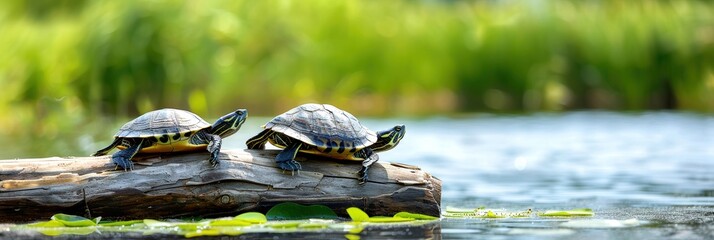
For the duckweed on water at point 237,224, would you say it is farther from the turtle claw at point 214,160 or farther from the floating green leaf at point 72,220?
the turtle claw at point 214,160

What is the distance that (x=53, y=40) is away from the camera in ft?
56.4

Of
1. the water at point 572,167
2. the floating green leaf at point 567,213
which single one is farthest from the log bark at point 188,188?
the floating green leaf at point 567,213

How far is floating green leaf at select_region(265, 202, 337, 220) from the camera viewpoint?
18.5 ft

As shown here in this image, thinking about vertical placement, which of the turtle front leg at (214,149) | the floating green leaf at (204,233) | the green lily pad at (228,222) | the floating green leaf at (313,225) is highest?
the turtle front leg at (214,149)

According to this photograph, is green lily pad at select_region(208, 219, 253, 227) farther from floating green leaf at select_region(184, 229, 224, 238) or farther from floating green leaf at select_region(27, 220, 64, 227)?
floating green leaf at select_region(27, 220, 64, 227)

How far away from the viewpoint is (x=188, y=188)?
566 cm

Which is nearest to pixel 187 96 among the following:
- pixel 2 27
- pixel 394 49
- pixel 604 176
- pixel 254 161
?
pixel 2 27

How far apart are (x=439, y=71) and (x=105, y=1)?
23.4 ft

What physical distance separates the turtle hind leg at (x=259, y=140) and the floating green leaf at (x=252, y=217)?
56cm

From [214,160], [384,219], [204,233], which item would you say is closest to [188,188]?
[214,160]

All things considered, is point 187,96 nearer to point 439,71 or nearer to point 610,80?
point 439,71

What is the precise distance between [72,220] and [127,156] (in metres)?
0.43

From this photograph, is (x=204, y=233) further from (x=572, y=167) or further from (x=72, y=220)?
(x=572, y=167)

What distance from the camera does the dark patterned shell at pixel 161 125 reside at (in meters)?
5.70
